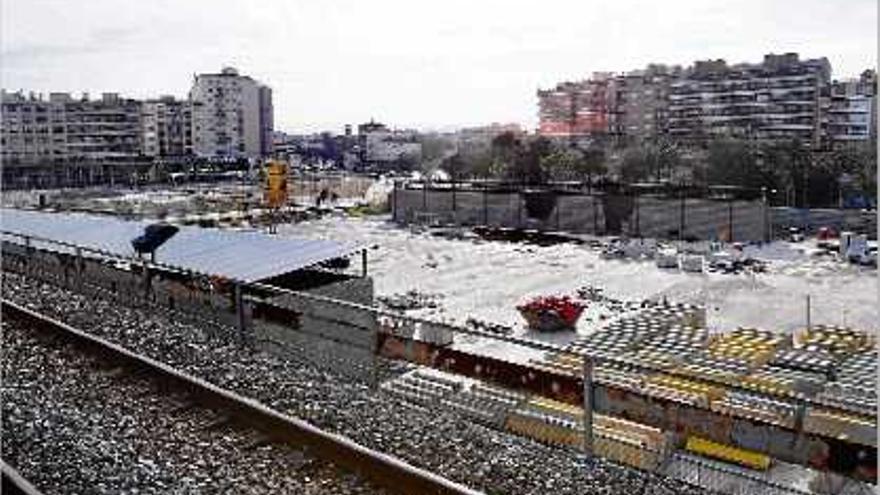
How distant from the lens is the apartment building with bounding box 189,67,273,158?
124688mm

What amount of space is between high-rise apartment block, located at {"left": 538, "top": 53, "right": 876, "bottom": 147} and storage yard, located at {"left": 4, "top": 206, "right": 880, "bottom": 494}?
6321 cm

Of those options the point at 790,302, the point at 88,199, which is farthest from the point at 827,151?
the point at 88,199

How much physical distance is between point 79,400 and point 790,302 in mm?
27670

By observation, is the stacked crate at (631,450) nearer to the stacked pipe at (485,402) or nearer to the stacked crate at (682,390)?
the stacked crate at (682,390)

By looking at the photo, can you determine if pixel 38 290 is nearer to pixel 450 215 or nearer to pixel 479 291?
pixel 479 291

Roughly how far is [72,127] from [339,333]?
4398 inches

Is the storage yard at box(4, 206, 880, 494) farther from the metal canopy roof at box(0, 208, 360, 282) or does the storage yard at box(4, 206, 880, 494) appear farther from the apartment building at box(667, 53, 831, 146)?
the apartment building at box(667, 53, 831, 146)

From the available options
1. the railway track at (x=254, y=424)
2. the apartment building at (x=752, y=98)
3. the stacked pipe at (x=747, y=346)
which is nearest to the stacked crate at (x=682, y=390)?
the railway track at (x=254, y=424)

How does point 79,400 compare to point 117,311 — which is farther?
point 117,311

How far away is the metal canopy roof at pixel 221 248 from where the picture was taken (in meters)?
13.9

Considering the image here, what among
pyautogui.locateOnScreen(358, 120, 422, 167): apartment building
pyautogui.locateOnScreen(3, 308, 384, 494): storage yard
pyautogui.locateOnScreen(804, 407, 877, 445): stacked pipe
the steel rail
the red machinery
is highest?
pyautogui.locateOnScreen(358, 120, 422, 167): apartment building

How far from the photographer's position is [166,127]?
116750mm

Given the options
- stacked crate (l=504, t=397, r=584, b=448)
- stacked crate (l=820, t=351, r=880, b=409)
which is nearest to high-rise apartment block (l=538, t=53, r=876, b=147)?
stacked crate (l=820, t=351, r=880, b=409)

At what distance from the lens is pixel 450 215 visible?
5612 centimetres
